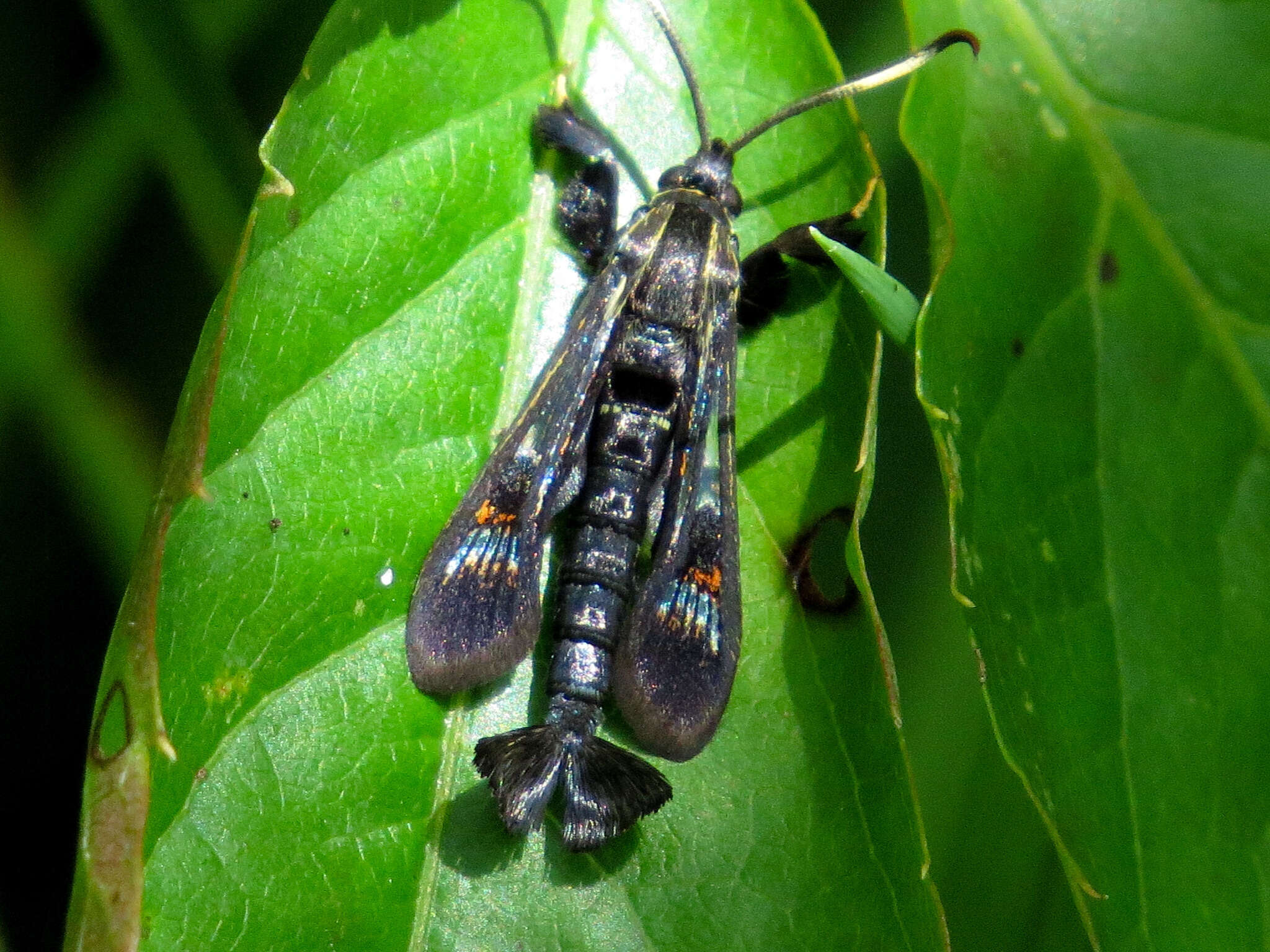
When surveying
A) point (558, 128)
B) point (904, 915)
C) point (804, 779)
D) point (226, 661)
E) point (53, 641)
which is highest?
point (558, 128)

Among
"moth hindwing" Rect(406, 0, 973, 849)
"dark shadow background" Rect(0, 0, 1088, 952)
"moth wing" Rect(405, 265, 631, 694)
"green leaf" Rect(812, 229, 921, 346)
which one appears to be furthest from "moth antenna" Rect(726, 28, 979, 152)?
"dark shadow background" Rect(0, 0, 1088, 952)

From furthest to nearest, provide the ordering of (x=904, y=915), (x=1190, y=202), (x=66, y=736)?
1. (x=66, y=736)
2. (x=1190, y=202)
3. (x=904, y=915)

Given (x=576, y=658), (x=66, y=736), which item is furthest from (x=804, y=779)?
(x=66, y=736)

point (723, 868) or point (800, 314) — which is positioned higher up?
point (800, 314)

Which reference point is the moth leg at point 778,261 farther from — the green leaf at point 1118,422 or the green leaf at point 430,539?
the green leaf at point 1118,422

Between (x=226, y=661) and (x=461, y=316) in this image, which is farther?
(x=461, y=316)

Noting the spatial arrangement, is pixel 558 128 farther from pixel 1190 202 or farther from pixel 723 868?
pixel 723 868

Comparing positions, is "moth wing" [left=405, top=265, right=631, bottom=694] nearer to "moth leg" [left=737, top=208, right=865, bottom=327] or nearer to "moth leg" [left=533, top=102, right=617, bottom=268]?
"moth leg" [left=533, top=102, right=617, bottom=268]

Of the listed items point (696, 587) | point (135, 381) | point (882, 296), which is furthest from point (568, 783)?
point (135, 381)
